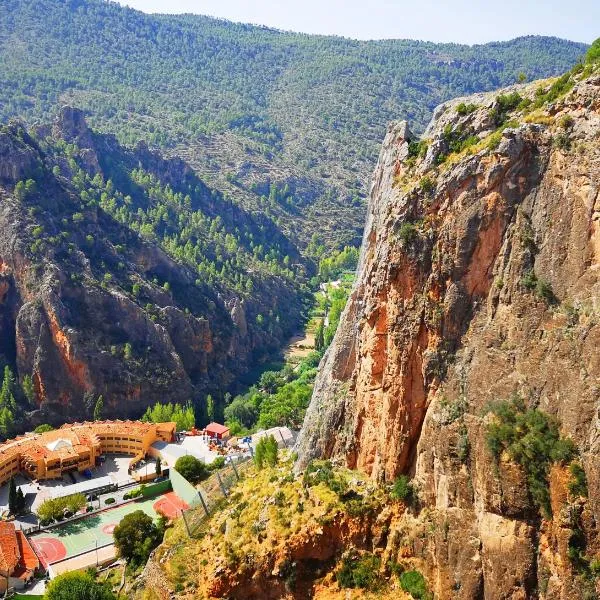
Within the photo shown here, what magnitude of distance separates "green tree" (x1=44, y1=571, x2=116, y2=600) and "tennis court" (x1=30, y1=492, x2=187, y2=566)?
1243cm

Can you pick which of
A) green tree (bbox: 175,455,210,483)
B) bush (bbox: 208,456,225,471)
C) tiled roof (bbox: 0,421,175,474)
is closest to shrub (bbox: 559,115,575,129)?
green tree (bbox: 175,455,210,483)

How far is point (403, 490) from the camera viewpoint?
1715 inches

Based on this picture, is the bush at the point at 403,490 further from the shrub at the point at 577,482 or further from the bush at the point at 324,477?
the shrub at the point at 577,482

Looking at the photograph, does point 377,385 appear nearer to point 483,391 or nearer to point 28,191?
point 483,391

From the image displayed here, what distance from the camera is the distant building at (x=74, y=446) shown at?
85562 millimetres

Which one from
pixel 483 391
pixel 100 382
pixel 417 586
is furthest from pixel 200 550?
pixel 100 382

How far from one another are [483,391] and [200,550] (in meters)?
25.7

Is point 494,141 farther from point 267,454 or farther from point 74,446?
point 74,446

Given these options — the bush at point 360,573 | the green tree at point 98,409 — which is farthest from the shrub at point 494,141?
the green tree at point 98,409

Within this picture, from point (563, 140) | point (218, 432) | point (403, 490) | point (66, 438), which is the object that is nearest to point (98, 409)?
point (66, 438)

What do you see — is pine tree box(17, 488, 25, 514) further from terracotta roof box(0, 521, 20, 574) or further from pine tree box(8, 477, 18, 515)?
terracotta roof box(0, 521, 20, 574)

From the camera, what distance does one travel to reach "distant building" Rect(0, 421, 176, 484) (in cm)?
8556

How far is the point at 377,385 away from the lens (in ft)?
155

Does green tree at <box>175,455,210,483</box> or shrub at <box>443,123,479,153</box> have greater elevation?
shrub at <box>443,123,479,153</box>
